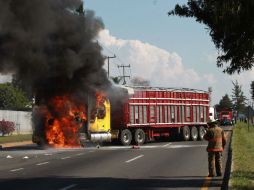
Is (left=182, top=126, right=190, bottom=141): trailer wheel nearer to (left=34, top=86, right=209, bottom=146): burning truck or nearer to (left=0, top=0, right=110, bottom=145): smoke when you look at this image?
(left=34, top=86, right=209, bottom=146): burning truck

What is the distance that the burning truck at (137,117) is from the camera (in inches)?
1077

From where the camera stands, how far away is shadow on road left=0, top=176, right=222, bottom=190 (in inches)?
478

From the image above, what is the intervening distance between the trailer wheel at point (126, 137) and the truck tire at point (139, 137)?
20.0 inches

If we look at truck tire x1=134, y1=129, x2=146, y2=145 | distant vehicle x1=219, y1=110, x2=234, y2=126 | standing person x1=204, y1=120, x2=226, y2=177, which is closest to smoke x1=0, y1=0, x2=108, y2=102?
truck tire x1=134, y1=129, x2=146, y2=145

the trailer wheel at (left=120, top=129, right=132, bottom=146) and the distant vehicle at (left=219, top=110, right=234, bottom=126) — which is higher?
the distant vehicle at (left=219, top=110, right=234, bottom=126)

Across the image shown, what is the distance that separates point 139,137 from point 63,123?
5.67m

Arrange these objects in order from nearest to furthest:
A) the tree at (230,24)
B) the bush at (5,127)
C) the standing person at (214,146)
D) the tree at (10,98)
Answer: the tree at (230,24)
the standing person at (214,146)
the bush at (5,127)
the tree at (10,98)

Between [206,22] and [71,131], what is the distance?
16757 millimetres

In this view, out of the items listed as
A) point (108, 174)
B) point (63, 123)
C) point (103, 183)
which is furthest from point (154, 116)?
point (103, 183)

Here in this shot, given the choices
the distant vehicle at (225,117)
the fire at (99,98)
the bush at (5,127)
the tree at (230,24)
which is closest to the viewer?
the tree at (230,24)

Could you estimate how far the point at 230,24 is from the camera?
9883mm

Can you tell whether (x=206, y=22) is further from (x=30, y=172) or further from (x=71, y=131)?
(x=71, y=131)

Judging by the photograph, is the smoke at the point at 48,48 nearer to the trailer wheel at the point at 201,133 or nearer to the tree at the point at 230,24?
the trailer wheel at the point at 201,133

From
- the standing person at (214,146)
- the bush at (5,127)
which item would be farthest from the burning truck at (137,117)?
the bush at (5,127)
